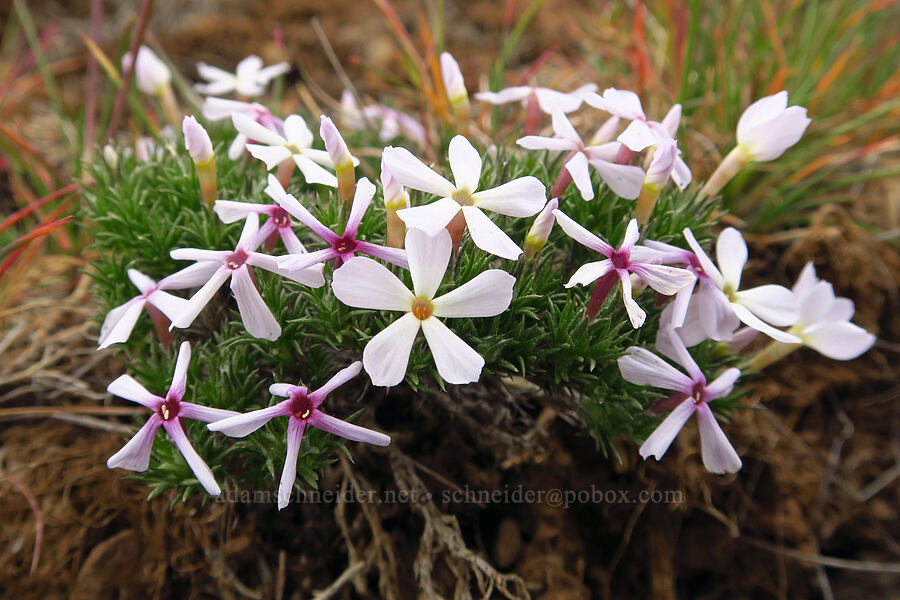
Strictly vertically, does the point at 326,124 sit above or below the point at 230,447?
above

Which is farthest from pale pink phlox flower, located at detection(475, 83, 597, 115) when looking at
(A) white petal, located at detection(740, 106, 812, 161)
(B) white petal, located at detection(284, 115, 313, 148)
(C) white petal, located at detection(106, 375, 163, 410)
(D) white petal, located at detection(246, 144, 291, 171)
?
(C) white petal, located at detection(106, 375, 163, 410)

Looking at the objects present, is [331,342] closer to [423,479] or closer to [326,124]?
[326,124]

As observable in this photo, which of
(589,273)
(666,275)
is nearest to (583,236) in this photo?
(589,273)

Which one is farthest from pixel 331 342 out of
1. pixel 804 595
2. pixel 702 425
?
pixel 804 595

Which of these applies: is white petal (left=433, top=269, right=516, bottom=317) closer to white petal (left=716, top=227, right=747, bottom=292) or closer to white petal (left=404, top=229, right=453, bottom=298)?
white petal (left=404, top=229, right=453, bottom=298)

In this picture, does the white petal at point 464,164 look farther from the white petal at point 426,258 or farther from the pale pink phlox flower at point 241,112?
the pale pink phlox flower at point 241,112
